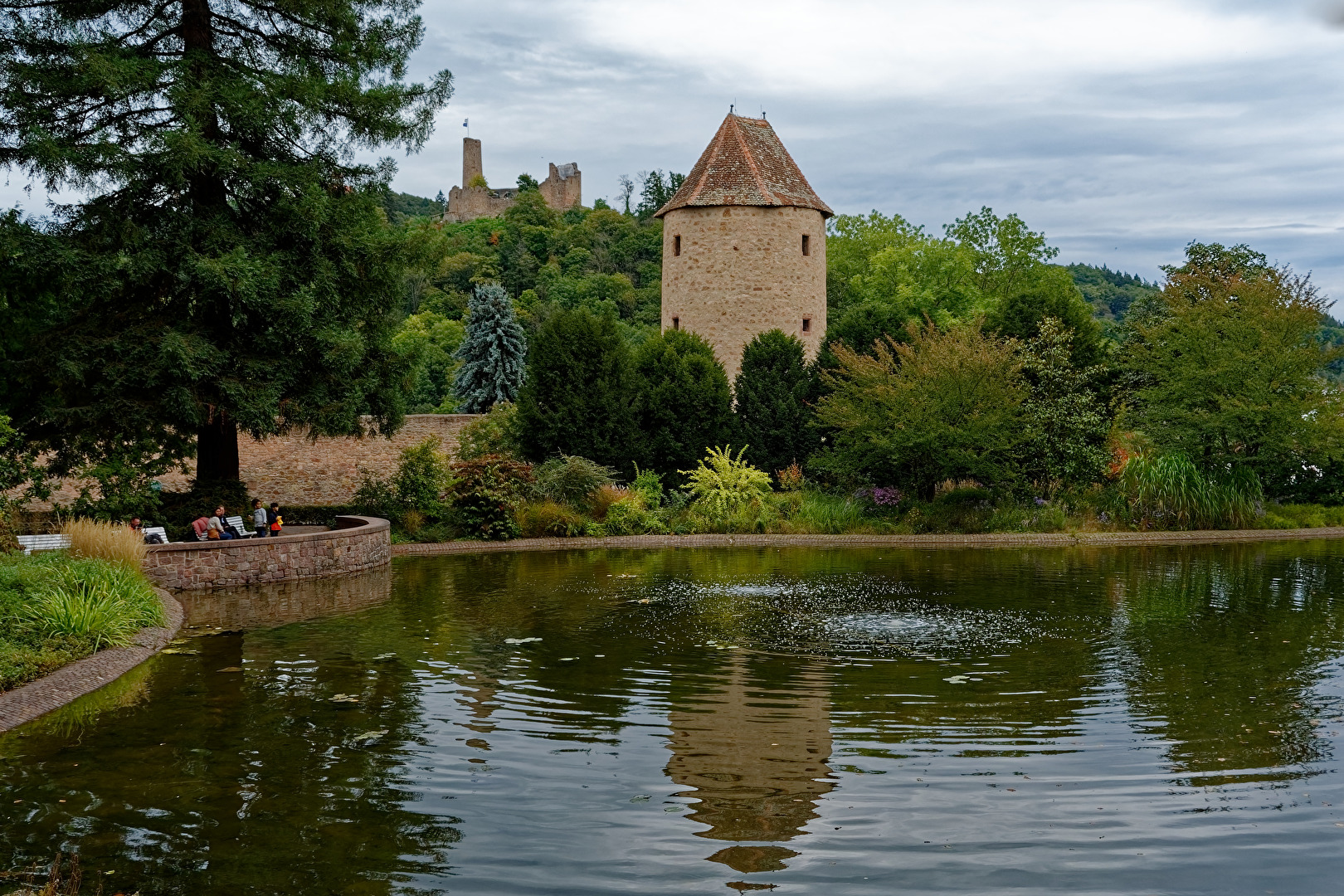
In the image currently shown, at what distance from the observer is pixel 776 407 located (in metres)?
27.0

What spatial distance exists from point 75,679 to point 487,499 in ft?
39.8

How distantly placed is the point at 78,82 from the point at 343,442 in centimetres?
974

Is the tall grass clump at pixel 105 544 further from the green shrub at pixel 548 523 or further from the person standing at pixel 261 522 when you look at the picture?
the green shrub at pixel 548 523

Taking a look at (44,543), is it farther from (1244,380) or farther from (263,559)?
(1244,380)

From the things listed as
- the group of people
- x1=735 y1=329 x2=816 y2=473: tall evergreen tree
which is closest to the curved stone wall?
the group of people

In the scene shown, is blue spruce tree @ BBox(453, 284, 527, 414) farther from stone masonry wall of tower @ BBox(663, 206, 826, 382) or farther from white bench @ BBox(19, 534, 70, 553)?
white bench @ BBox(19, 534, 70, 553)

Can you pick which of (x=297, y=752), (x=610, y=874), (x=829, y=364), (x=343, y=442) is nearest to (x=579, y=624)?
(x=297, y=752)

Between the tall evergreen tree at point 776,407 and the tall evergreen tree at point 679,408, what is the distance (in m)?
0.71

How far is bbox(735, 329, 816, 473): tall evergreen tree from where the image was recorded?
88.0 feet

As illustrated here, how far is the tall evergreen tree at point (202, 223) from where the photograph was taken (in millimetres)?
16766

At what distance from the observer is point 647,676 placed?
9609 millimetres

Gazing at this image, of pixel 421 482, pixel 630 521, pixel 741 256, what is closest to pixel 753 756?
pixel 630 521

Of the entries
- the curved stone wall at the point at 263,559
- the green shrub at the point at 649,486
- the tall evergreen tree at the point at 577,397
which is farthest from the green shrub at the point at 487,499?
the curved stone wall at the point at 263,559

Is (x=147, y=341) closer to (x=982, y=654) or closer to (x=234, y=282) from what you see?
(x=234, y=282)
